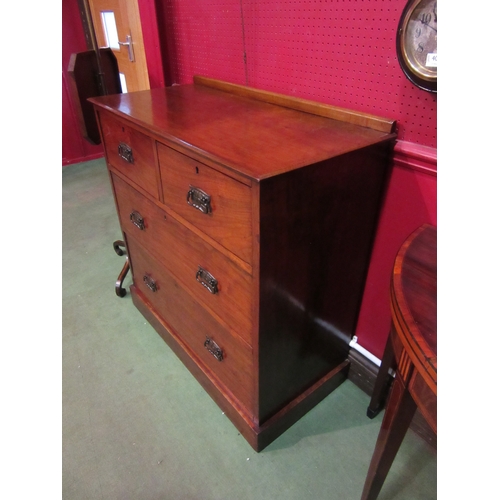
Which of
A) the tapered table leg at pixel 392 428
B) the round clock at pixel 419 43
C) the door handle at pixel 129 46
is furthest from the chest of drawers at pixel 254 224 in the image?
the door handle at pixel 129 46

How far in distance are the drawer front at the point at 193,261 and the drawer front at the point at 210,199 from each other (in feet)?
0.26

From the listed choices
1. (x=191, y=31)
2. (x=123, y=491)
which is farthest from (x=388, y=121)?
(x=123, y=491)

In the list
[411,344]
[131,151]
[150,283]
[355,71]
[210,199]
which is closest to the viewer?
[411,344]

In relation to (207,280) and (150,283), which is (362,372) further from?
(150,283)

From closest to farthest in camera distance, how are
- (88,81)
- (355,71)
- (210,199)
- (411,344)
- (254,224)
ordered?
(411,344), (254,224), (210,199), (355,71), (88,81)

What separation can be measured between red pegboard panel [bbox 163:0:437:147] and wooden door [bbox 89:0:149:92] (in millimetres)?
620

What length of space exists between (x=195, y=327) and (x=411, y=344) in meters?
1.05

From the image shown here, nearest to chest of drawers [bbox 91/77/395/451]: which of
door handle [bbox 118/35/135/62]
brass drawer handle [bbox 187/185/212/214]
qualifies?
brass drawer handle [bbox 187/185/212/214]

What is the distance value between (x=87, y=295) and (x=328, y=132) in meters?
1.80

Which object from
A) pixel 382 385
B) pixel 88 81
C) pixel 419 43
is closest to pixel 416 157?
pixel 419 43

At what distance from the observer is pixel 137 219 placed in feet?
5.36

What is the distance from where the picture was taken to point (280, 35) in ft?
4.57

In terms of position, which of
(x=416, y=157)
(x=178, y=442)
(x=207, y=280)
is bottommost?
(x=178, y=442)

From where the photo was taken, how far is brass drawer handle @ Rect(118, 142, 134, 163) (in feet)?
4.68
